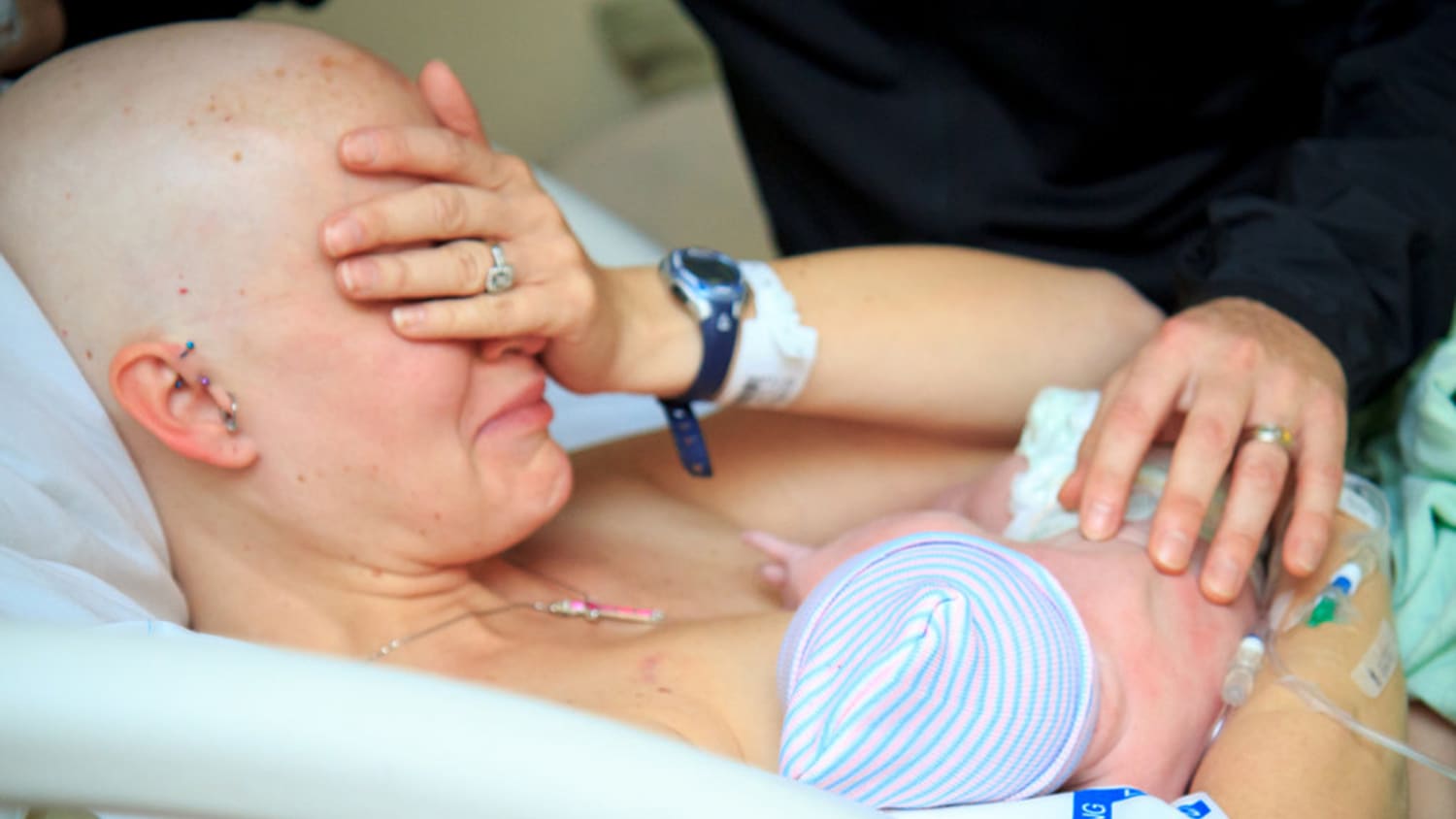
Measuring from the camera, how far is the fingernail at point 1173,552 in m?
1.02

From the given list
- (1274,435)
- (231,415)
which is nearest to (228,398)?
(231,415)

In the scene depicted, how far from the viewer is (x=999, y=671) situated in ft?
2.89

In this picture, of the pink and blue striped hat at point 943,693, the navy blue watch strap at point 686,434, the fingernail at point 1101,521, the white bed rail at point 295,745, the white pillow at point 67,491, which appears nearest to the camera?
the white bed rail at point 295,745

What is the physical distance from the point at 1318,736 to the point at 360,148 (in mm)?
880

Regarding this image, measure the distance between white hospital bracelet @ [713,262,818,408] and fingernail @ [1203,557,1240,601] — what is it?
46 centimetres

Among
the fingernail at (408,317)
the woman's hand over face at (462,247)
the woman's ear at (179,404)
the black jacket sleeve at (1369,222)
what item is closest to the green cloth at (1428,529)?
the black jacket sleeve at (1369,222)

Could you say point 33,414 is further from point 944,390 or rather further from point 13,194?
point 944,390

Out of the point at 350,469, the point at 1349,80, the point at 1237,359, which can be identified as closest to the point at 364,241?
the point at 350,469

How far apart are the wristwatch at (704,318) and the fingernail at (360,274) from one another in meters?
0.38

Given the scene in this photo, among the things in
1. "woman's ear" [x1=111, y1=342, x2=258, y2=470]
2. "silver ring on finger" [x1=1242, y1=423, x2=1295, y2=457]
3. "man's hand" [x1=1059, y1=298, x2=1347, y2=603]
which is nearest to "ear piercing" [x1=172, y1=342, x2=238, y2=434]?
"woman's ear" [x1=111, y1=342, x2=258, y2=470]

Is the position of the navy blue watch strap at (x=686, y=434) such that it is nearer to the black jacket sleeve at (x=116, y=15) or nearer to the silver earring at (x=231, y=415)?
the silver earring at (x=231, y=415)

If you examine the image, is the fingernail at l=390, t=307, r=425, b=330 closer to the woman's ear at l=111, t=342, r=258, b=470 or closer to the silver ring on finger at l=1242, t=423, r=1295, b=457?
the woman's ear at l=111, t=342, r=258, b=470

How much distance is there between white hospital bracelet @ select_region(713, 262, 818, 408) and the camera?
4.22ft

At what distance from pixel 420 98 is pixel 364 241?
0.21 m
